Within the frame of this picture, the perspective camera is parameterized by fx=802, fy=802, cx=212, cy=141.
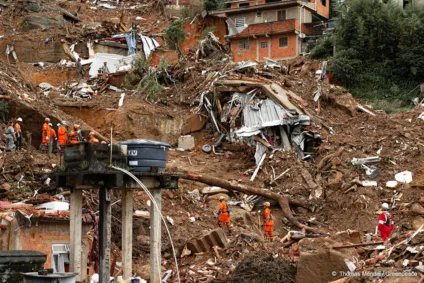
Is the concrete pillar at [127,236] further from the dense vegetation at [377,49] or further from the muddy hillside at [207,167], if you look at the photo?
the dense vegetation at [377,49]

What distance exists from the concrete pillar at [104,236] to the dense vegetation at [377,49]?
23.0 metres

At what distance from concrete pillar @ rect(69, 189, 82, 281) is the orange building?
25.0 m

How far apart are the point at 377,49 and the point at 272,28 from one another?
5393mm

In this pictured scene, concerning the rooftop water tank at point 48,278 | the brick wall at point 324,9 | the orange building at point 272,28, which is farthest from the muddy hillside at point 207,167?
the brick wall at point 324,9

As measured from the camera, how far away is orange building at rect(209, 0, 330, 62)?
41.0 meters

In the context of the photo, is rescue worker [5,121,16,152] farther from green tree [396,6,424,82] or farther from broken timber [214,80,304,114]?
green tree [396,6,424,82]

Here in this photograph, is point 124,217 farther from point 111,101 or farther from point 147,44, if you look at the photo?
point 147,44

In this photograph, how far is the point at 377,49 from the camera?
40.1 m

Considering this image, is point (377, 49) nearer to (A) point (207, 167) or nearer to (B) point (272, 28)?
(B) point (272, 28)

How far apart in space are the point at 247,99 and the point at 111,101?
6162 mm

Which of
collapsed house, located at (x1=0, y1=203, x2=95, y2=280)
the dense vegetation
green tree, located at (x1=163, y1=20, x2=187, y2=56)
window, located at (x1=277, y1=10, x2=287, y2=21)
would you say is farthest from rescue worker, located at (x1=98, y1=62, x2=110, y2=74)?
collapsed house, located at (x1=0, y1=203, x2=95, y2=280)

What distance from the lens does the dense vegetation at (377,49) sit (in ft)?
126

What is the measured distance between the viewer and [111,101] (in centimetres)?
3372

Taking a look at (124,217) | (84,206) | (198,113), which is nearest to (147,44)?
(198,113)
